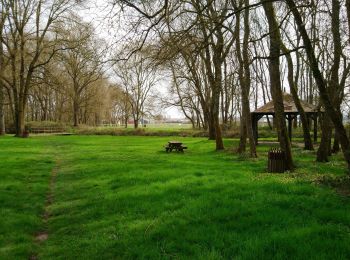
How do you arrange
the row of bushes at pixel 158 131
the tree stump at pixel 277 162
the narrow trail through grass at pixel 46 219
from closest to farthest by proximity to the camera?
the narrow trail through grass at pixel 46 219 → the tree stump at pixel 277 162 → the row of bushes at pixel 158 131

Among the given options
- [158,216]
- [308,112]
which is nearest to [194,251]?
[158,216]

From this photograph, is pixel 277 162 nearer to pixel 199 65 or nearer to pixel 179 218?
pixel 179 218

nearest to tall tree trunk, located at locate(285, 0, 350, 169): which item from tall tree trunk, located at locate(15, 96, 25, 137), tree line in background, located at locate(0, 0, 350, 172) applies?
tree line in background, located at locate(0, 0, 350, 172)

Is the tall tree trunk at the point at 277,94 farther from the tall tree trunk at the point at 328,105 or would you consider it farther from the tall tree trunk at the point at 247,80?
the tall tree trunk at the point at 328,105

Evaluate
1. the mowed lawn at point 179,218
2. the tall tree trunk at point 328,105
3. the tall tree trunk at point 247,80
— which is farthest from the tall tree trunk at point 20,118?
the tall tree trunk at point 328,105

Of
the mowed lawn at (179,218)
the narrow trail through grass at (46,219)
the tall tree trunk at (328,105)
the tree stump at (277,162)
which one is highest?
the tall tree trunk at (328,105)

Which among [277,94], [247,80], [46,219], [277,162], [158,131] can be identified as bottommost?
[46,219]

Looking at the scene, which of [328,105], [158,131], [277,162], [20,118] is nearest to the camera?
[328,105]

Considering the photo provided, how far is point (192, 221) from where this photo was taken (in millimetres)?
6770

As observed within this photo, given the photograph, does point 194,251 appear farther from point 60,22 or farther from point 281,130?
point 60,22

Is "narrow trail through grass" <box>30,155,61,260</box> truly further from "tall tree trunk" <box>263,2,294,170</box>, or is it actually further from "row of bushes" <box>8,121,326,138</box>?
"row of bushes" <box>8,121,326,138</box>

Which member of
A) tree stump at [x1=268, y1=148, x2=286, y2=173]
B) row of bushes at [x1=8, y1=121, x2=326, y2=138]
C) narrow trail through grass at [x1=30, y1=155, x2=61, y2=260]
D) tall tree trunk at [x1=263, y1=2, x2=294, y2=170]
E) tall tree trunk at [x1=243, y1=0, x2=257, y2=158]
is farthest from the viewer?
row of bushes at [x1=8, y1=121, x2=326, y2=138]

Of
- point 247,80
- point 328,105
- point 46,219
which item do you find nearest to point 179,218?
point 46,219

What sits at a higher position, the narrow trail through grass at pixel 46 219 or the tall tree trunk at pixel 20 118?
the tall tree trunk at pixel 20 118
